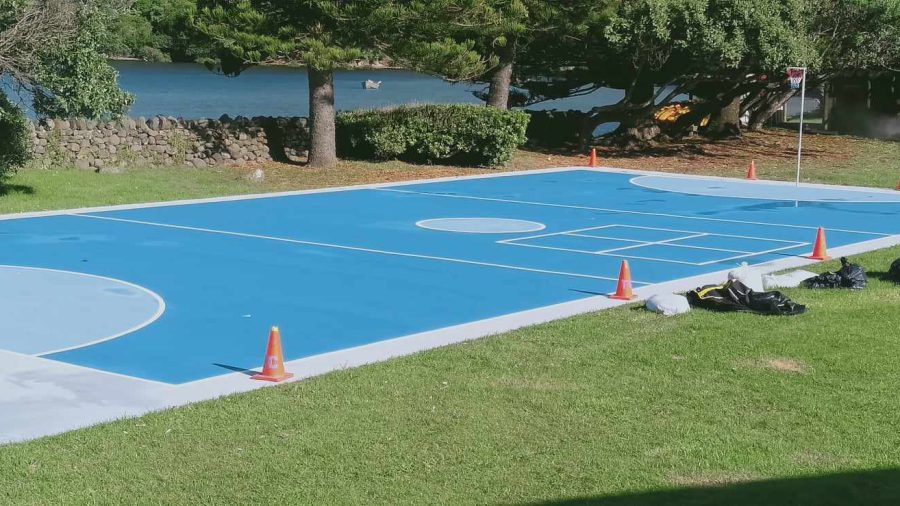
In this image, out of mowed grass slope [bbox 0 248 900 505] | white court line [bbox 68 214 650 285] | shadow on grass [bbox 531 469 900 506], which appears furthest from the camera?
white court line [bbox 68 214 650 285]

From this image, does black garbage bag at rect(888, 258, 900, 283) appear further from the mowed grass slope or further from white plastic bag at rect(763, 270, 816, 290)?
the mowed grass slope

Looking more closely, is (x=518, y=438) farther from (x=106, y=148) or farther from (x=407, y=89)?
(x=407, y=89)

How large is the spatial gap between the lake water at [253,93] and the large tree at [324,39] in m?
18.0

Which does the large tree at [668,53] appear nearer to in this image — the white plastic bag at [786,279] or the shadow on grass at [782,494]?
the white plastic bag at [786,279]

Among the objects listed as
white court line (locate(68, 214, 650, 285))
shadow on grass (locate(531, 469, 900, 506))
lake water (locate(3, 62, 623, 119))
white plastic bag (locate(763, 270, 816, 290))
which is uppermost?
shadow on grass (locate(531, 469, 900, 506))

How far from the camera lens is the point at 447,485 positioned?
22.5ft

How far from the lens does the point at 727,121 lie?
37031 mm

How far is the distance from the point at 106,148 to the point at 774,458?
20560 mm

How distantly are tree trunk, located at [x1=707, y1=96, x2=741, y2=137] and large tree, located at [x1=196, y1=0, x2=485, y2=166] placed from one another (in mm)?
12147

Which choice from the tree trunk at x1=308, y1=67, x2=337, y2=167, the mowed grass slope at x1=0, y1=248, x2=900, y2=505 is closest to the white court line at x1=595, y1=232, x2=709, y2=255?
the mowed grass slope at x1=0, y1=248, x2=900, y2=505

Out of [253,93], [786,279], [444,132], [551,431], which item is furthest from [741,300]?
[253,93]

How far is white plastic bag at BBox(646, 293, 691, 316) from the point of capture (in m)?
11.6

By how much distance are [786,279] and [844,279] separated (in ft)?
2.05

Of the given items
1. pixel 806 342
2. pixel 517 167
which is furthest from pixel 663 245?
pixel 517 167
